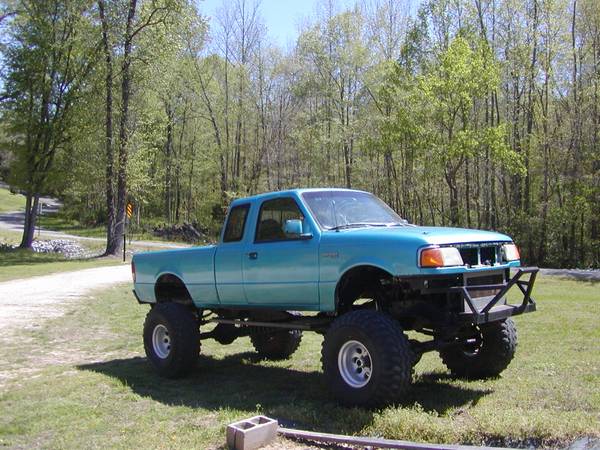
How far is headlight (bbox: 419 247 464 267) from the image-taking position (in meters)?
5.43

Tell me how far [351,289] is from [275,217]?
130cm

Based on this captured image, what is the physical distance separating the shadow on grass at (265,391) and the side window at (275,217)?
1804 millimetres

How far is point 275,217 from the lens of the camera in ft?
23.6

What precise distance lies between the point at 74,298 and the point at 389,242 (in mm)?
13066

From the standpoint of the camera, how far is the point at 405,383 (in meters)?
5.55

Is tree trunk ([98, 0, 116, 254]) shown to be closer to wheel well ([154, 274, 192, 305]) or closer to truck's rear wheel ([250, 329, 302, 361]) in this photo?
wheel well ([154, 274, 192, 305])

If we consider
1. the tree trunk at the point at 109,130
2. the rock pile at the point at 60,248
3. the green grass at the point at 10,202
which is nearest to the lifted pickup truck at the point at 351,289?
the tree trunk at the point at 109,130

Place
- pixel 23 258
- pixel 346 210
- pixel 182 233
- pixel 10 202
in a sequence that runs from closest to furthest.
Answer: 1. pixel 346 210
2. pixel 23 258
3. pixel 182 233
4. pixel 10 202

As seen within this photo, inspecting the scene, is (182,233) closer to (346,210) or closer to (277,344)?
(277,344)

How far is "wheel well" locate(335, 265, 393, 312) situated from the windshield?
1.94ft

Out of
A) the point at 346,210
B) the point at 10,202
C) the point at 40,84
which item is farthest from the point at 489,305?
the point at 10,202

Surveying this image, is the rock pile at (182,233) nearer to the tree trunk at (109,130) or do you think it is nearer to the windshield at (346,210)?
the tree trunk at (109,130)

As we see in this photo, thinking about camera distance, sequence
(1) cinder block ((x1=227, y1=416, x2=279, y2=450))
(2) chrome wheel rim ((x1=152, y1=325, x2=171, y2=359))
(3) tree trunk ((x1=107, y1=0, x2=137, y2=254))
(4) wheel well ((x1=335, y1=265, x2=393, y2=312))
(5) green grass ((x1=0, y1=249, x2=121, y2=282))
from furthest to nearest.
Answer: (3) tree trunk ((x1=107, y1=0, x2=137, y2=254)) → (5) green grass ((x1=0, y1=249, x2=121, y2=282)) → (2) chrome wheel rim ((x1=152, y1=325, x2=171, y2=359)) → (4) wheel well ((x1=335, y1=265, x2=393, y2=312)) → (1) cinder block ((x1=227, y1=416, x2=279, y2=450))

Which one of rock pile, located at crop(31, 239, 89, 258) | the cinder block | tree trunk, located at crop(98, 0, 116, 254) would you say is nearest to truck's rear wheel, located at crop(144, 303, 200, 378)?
the cinder block
